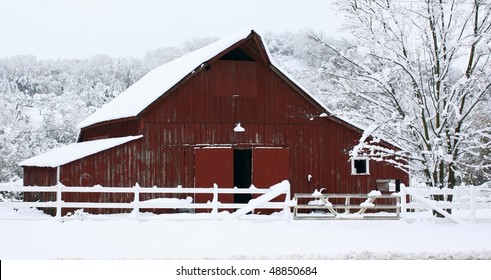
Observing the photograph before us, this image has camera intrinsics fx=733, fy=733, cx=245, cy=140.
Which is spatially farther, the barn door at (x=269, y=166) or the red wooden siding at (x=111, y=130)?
the red wooden siding at (x=111, y=130)

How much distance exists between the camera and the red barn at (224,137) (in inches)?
838

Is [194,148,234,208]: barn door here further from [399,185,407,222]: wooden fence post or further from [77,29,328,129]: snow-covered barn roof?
[399,185,407,222]: wooden fence post

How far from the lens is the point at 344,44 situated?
68.8ft

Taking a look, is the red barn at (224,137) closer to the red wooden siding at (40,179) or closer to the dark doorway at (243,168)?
the red wooden siding at (40,179)

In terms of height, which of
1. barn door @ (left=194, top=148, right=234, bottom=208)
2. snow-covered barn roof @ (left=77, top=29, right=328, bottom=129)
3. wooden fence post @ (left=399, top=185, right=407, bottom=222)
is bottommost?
wooden fence post @ (left=399, top=185, right=407, bottom=222)

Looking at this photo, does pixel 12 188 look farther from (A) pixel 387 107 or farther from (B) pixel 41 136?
(B) pixel 41 136

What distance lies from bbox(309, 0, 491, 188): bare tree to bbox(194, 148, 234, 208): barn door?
168 inches

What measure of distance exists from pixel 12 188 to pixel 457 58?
38.0 ft

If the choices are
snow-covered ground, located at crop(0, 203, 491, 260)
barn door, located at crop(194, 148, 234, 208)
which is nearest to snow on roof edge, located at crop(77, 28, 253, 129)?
barn door, located at crop(194, 148, 234, 208)

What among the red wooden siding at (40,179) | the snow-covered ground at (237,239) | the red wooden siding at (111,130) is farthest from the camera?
the red wooden siding at (111,130)

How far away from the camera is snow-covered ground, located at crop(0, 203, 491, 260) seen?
12.9 metres

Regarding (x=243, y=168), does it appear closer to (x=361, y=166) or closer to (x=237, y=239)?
(x=361, y=166)

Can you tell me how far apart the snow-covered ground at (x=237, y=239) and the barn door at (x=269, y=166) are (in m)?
5.14

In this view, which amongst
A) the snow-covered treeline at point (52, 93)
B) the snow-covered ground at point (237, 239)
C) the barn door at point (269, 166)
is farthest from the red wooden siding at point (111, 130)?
the snow-covered ground at point (237, 239)
